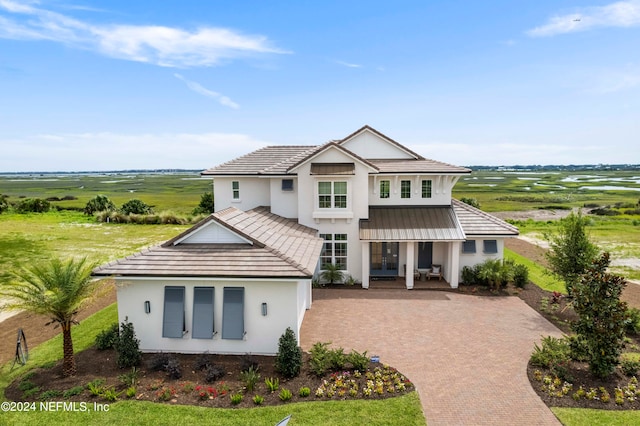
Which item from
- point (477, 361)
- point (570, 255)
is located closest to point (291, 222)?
point (477, 361)

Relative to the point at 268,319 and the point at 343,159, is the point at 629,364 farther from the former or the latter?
the point at 343,159

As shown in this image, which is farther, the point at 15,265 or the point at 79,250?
the point at 79,250

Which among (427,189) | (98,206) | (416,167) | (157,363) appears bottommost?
(157,363)

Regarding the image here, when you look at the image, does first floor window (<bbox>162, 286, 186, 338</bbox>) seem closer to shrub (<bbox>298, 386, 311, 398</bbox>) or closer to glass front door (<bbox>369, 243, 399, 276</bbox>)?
shrub (<bbox>298, 386, 311, 398</bbox>)

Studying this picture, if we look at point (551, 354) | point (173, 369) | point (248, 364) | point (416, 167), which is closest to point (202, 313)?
point (173, 369)

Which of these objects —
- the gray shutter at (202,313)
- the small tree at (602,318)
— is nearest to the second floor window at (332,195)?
the gray shutter at (202,313)

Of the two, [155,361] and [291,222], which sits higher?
[291,222]

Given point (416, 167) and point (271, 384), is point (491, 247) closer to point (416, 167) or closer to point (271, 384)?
point (416, 167)

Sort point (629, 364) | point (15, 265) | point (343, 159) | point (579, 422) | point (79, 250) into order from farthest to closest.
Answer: point (79, 250) < point (15, 265) < point (343, 159) < point (629, 364) < point (579, 422)
